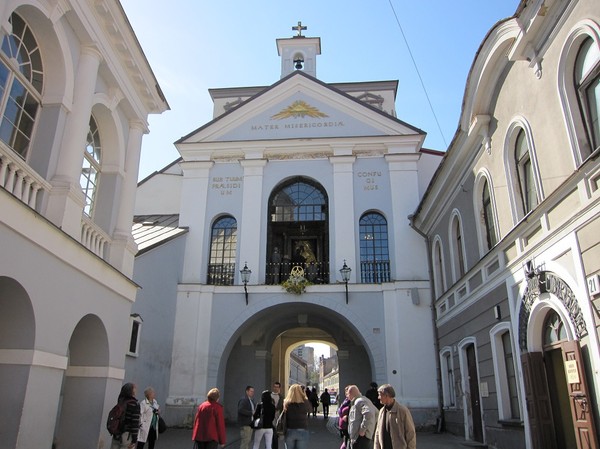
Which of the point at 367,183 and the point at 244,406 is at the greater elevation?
the point at 367,183

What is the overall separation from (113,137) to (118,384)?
5138mm

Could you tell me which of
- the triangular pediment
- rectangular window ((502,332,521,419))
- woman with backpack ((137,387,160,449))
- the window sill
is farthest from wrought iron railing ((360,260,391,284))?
woman with backpack ((137,387,160,449))

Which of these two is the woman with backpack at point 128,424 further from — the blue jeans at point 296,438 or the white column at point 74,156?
the white column at point 74,156

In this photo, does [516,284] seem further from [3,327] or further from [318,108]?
[318,108]

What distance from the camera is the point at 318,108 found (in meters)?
21.0

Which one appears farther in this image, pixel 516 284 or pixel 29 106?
pixel 516 284

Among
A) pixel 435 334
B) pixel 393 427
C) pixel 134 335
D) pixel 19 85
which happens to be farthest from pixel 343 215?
pixel 393 427

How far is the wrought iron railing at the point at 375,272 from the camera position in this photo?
61.0 feet

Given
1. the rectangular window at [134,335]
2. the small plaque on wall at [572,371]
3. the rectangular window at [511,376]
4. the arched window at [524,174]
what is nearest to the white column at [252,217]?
the rectangular window at [134,335]

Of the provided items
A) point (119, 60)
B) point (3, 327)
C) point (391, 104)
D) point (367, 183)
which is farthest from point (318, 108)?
point (3, 327)

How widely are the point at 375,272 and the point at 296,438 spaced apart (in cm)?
1098

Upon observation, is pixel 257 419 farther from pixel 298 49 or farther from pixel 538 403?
pixel 298 49

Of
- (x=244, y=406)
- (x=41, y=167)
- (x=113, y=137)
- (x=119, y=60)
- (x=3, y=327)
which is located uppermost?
(x=119, y=60)

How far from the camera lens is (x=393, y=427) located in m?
6.08
